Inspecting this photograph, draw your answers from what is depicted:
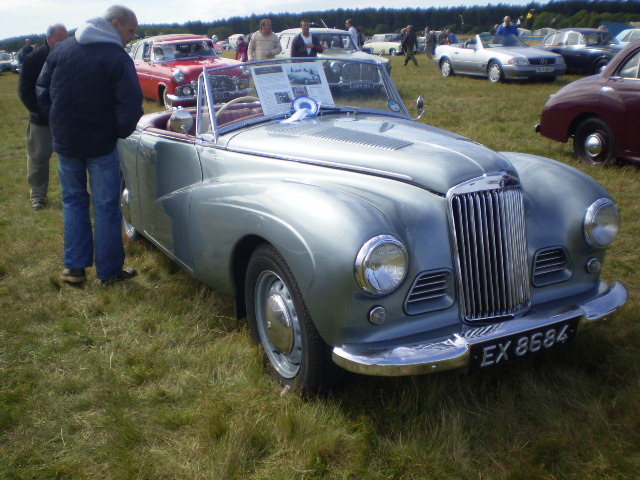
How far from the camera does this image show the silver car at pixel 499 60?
529 inches

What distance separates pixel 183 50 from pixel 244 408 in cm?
1194

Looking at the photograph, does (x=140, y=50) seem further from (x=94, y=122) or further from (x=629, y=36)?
(x=629, y=36)

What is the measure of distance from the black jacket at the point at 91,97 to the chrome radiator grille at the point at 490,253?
233 cm

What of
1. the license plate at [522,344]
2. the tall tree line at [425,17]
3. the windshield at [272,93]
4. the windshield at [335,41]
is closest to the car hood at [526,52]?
the windshield at [335,41]

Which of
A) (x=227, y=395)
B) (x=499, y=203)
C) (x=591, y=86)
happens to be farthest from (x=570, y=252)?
(x=591, y=86)

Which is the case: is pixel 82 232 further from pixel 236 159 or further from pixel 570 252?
pixel 570 252

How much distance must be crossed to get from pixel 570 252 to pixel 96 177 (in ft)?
9.70

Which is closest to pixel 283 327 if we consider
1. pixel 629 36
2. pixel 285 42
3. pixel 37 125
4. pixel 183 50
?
pixel 37 125

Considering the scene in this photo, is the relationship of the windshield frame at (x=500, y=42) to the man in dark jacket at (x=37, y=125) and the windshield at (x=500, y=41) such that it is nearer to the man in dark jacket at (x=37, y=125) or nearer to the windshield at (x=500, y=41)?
the windshield at (x=500, y=41)

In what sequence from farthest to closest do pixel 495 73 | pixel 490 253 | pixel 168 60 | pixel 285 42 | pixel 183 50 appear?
pixel 285 42 → pixel 495 73 → pixel 183 50 → pixel 168 60 → pixel 490 253

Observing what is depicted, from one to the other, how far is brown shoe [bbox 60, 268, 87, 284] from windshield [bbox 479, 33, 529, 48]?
1314 cm

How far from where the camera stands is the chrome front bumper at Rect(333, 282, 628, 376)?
2207 mm

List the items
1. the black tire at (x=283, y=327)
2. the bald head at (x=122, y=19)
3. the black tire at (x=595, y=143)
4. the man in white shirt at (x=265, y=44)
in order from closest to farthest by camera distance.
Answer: the black tire at (x=283, y=327)
the bald head at (x=122, y=19)
the black tire at (x=595, y=143)
the man in white shirt at (x=265, y=44)

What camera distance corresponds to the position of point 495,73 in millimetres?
14070
